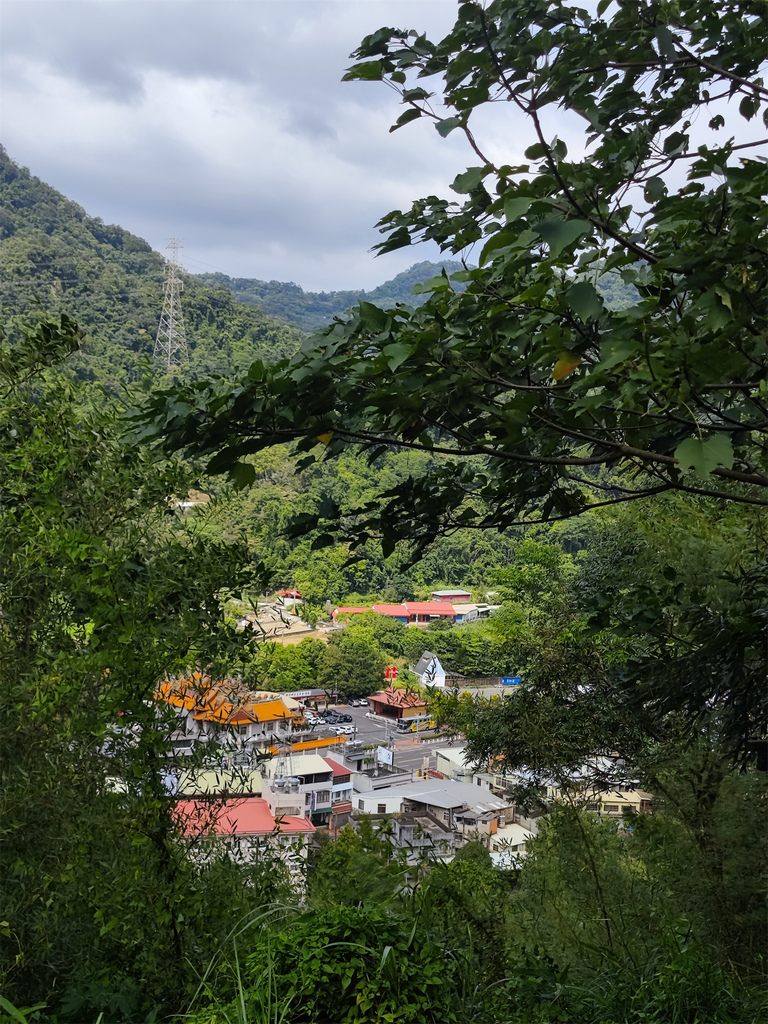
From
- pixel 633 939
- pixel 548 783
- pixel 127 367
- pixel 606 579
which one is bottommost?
pixel 548 783

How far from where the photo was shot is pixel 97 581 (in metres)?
1.87

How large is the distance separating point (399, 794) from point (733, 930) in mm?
6828

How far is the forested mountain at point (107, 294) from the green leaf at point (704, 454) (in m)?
15.0

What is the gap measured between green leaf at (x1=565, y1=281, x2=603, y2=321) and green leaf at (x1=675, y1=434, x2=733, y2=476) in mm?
204

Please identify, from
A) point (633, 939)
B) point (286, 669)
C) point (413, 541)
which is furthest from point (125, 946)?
point (286, 669)

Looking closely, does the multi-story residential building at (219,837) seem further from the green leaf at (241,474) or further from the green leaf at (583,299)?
the green leaf at (583,299)

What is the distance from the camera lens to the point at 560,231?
0.81 m

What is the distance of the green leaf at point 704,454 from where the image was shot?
0.83m

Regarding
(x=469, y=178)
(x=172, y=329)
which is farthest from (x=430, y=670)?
(x=172, y=329)

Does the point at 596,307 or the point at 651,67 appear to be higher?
the point at 651,67

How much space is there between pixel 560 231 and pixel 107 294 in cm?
3181

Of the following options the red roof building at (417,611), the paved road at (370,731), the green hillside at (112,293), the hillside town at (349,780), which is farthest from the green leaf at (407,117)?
the red roof building at (417,611)

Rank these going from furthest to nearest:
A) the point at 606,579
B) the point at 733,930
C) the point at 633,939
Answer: the point at 606,579 → the point at 733,930 → the point at 633,939

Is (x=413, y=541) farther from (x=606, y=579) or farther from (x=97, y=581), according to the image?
(x=606, y=579)
